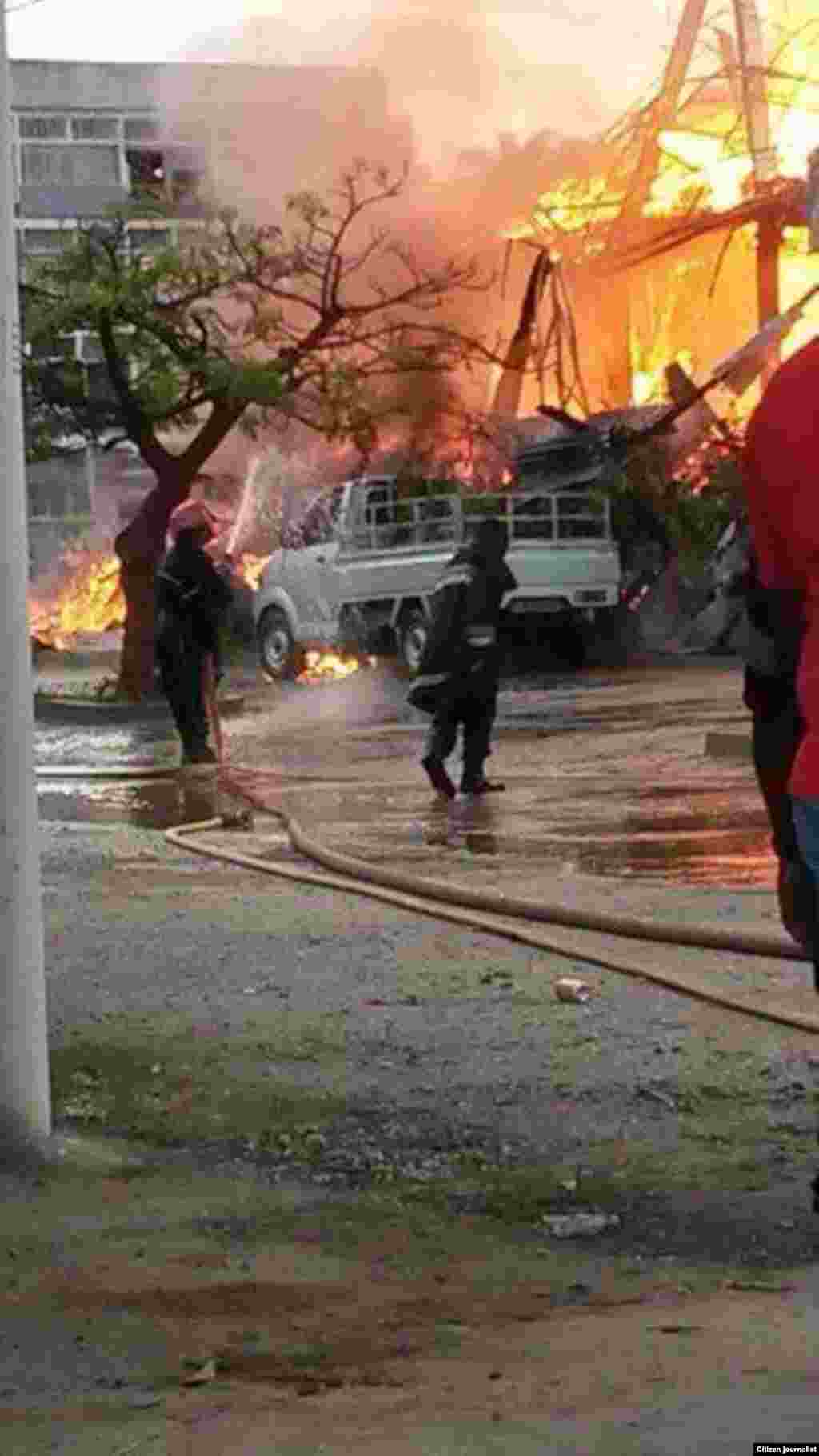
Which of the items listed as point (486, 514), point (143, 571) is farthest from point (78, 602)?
point (143, 571)

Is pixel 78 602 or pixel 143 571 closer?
pixel 143 571

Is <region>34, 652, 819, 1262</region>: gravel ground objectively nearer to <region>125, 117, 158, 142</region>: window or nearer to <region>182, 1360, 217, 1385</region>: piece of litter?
<region>182, 1360, 217, 1385</region>: piece of litter

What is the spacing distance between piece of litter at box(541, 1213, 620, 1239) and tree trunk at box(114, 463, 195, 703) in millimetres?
20550

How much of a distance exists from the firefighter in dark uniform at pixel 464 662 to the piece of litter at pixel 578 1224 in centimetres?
956

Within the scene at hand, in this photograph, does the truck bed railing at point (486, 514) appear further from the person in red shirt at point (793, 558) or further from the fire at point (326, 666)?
the person in red shirt at point (793, 558)

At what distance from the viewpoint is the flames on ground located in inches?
1537

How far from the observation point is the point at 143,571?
2561 centimetres

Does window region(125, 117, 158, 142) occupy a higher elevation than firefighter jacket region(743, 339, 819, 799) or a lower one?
higher

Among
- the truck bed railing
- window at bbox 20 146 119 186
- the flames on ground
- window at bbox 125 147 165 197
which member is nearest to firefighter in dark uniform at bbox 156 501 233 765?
window at bbox 125 147 165 197

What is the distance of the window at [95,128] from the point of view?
55094mm

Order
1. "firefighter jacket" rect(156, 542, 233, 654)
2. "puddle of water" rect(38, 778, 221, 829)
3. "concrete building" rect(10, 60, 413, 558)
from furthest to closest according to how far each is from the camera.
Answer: "concrete building" rect(10, 60, 413, 558) → "firefighter jacket" rect(156, 542, 233, 654) → "puddle of water" rect(38, 778, 221, 829)

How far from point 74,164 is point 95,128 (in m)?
0.88

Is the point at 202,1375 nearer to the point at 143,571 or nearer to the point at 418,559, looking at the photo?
the point at 143,571

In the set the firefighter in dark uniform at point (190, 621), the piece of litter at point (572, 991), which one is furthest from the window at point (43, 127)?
the piece of litter at point (572, 991)
